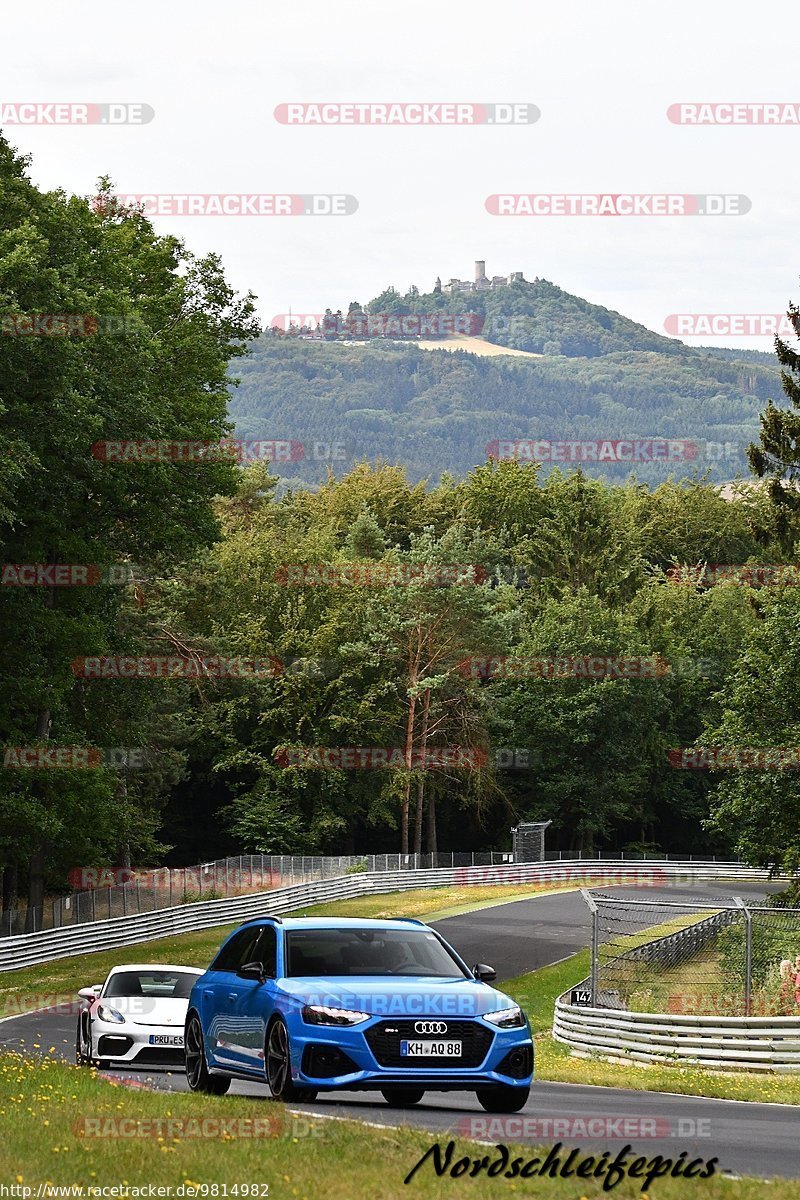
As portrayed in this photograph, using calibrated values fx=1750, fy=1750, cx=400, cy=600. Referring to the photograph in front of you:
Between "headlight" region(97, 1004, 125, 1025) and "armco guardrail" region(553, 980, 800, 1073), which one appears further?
"armco guardrail" region(553, 980, 800, 1073)

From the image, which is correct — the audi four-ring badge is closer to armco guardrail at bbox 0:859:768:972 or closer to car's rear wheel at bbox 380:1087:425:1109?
car's rear wheel at bbox 380:1087:425:1109

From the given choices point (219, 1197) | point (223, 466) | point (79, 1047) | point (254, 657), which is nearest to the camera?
point (219, 1197)

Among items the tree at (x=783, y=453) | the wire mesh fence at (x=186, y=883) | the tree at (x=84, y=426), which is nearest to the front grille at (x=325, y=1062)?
the tree at (x=84, y=426)

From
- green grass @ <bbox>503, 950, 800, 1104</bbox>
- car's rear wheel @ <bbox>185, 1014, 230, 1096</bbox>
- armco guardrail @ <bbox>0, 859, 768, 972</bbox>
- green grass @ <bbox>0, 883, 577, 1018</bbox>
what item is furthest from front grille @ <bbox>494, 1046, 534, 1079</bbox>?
armco guardrail @ <bbox>0, 859, 768, 972</bbox>

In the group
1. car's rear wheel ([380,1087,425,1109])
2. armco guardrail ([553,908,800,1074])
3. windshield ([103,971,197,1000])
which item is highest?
car's rear wheel ([380,1087,425,1109])

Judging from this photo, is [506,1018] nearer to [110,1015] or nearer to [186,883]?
[110,1015]

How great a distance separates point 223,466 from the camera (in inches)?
1724

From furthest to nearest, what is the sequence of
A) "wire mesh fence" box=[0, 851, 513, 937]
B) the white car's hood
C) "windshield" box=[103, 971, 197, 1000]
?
"wire mesh fence" box=[0, 851, 513, 937] < "windshield" box=[103, 971, 197, 1000] < the white car's hood

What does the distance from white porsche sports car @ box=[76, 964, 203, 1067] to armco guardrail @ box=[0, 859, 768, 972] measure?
21.1 meters

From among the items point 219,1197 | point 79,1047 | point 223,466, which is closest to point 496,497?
point 223,466

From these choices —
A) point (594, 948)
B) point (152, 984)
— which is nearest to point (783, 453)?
point (594, 948)

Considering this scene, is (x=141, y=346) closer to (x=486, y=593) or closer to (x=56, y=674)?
(x=56, y=674)

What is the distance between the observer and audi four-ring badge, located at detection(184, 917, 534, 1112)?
1305cm

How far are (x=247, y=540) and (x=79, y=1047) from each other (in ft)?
238
